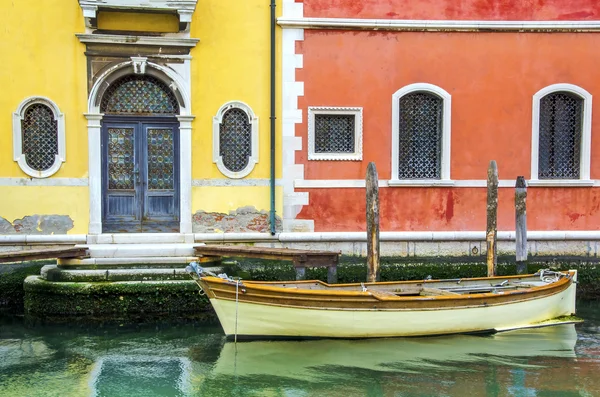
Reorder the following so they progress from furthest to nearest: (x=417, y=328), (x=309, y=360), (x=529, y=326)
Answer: (x=529, y=326)
(x=417, y=328)
(x=309, y=360)

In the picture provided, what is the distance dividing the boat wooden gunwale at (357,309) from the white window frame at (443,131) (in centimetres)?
221

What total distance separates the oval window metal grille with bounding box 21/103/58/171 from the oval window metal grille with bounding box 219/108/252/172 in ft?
7.23

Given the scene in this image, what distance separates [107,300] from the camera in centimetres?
890

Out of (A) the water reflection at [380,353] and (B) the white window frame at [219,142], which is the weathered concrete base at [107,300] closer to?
(A) the water reflection at [380,353]

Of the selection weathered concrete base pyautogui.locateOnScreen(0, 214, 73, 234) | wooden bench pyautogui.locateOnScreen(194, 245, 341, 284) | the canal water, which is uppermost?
weathered concrete base pyautogui.locateOnScreen(0, 214, 73, 234)

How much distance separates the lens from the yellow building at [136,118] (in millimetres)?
9727

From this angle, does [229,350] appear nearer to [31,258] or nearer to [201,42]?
[31,258]

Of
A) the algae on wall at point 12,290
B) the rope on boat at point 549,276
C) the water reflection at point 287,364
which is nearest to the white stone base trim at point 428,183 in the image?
the rope on boat at point 549,276

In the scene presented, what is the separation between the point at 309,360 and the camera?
7.43m

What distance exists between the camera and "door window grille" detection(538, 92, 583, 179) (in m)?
10.7

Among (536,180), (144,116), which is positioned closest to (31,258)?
(144,116)

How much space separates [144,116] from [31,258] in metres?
2.50

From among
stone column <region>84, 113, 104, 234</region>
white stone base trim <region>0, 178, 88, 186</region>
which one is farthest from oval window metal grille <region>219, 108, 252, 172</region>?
white stone base trim <region>0, 178, 88, 186</region>

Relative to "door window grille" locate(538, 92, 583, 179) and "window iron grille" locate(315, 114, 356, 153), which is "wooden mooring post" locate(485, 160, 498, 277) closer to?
"door window grille" locate(538, 92, 583, 179)
